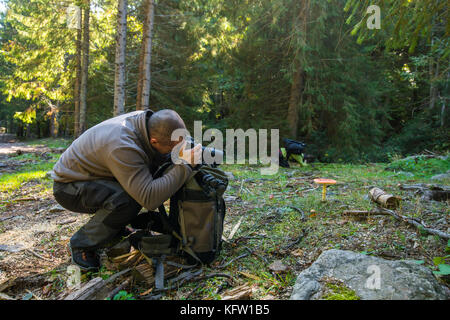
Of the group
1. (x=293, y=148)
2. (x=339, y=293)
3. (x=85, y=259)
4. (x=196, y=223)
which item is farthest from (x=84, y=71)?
(x=339, y=293)

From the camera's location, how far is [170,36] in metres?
11.3

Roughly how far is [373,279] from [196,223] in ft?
4.38

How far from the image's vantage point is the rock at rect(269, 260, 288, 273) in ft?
7.42

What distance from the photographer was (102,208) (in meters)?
2.36

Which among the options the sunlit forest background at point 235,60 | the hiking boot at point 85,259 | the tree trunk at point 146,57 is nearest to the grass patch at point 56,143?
the sunlit forest background at point 235,60

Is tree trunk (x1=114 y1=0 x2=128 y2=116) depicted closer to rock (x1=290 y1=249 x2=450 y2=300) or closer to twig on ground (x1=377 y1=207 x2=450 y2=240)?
twig on ground (x1=377 y1=207 x2=450 y2=240)

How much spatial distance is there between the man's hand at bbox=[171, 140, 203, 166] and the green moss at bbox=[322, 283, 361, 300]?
4.38 ft

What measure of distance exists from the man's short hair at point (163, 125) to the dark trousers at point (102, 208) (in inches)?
21.4

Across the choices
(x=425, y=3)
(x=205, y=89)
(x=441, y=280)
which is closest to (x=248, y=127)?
(x=205, y=89)

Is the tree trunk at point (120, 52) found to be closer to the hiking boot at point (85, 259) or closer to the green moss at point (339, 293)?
the hiking boot at point (85, 259)

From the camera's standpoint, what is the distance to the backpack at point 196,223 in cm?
235

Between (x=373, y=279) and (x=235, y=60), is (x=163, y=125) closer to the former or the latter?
(x=373, y=279)
